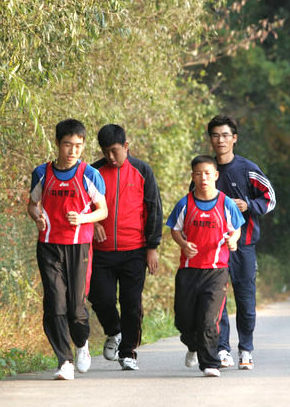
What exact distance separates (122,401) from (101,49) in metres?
6.60

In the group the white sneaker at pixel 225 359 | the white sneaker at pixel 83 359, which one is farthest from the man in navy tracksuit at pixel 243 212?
the white sneaker at pixel 83 359

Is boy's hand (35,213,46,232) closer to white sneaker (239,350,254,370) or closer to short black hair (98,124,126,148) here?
short black hair (98,124,126,148)

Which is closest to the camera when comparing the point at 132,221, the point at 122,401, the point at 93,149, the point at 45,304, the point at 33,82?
the point at 122,401

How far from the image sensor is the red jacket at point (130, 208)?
9.77 meters

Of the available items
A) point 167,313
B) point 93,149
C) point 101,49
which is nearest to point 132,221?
point 93,149

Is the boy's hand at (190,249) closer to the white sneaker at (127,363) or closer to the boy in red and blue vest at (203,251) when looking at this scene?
the boy in red and blue vest at (203,251)

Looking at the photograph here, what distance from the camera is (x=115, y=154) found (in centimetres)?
975

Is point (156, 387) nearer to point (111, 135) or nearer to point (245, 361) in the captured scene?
point (245, 361)

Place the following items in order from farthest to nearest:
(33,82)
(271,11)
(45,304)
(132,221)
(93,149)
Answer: (271,11)
(93,149)
(33,82)
(132,221)
(45,304)

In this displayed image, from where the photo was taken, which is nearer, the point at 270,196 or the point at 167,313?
the point at 270,196

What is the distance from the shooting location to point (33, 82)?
1066 centimetres

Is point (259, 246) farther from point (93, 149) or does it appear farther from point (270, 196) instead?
point (270, 196)

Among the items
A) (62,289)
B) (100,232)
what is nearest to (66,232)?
(62,289)

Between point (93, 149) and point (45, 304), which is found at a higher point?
point (93, 149)
